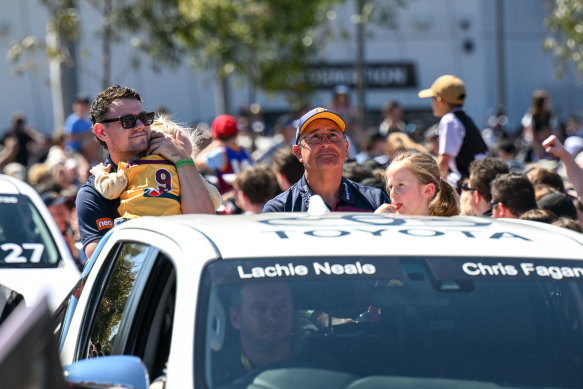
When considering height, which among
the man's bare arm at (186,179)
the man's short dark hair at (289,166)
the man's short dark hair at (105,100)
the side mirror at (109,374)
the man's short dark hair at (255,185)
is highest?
the man's short dark hair at (105,100)

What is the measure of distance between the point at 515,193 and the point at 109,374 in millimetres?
4154

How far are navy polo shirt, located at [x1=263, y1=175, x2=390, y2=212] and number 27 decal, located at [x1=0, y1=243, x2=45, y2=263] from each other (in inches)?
79.9

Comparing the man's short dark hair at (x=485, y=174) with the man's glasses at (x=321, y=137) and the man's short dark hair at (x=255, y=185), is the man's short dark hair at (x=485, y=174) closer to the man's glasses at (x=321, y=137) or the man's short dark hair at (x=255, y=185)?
the man's short dark hair at (x=255, y=185)

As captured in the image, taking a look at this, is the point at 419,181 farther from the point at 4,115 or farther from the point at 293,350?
the point at 4,115

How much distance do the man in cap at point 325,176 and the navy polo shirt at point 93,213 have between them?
2.62 feet

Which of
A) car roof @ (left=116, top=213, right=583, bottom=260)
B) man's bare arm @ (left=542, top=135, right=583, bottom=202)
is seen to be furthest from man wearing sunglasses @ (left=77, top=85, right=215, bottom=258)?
man's bare arm @ (left=542, top=135, right=583, bottom=202)

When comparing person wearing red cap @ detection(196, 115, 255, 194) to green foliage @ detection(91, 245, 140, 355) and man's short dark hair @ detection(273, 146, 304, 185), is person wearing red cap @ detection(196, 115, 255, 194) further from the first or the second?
green foliage @ detection(91, 245, 140, 355)

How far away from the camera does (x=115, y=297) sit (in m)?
3.89

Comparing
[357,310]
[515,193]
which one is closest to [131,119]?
[515,193]

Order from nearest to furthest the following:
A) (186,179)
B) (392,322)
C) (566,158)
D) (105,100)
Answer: (392,322), (186,179), (105,100), (566,158)

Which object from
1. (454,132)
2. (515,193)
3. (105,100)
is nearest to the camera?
(105,100)

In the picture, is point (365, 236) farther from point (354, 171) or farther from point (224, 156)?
point (224, 156)

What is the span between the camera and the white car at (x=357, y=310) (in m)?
3.03

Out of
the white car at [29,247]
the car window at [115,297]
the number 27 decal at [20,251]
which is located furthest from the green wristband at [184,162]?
the number 27 decal at [20,251]
